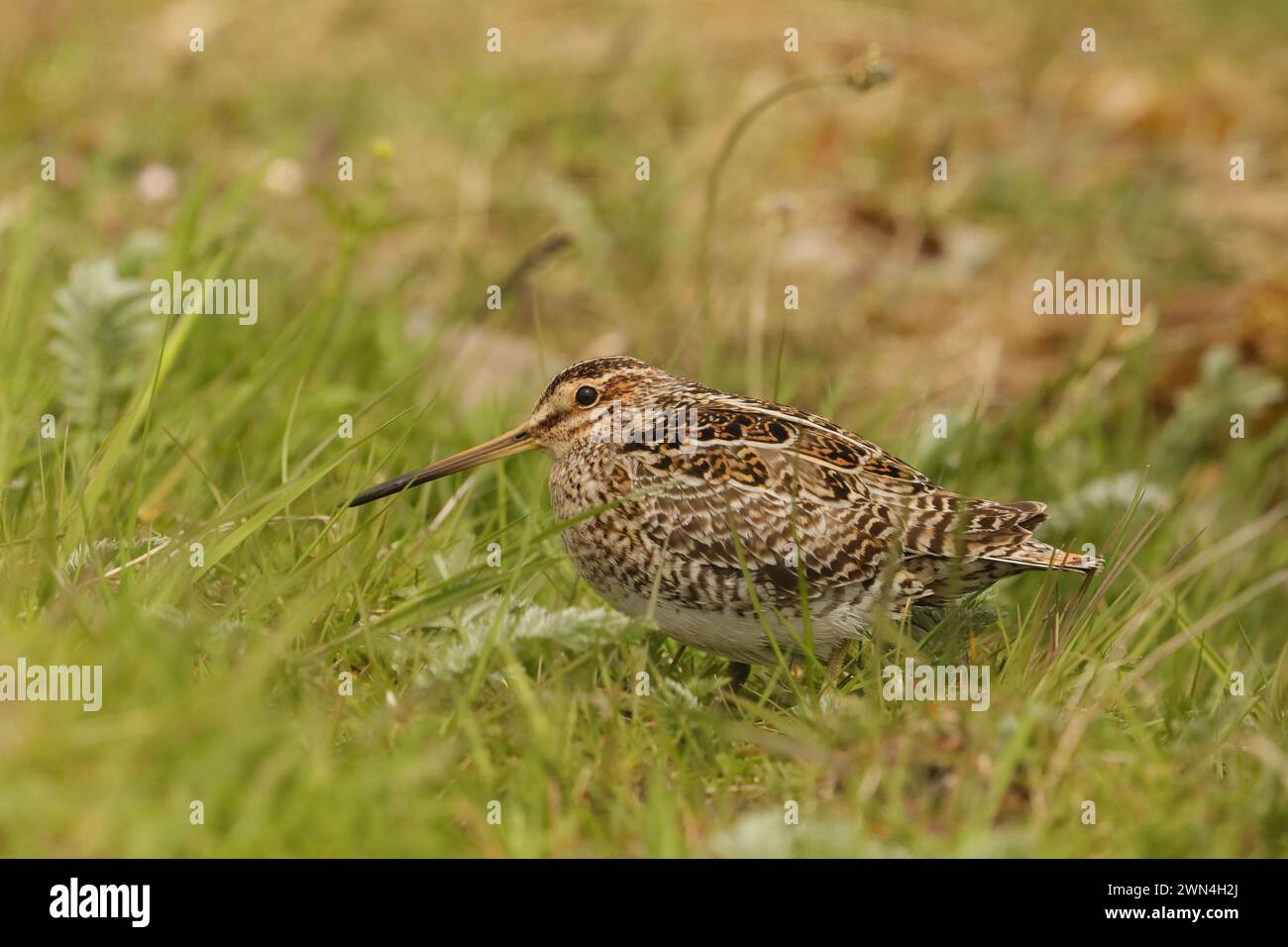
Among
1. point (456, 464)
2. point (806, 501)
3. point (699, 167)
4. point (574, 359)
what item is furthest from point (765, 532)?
point (699, 167)

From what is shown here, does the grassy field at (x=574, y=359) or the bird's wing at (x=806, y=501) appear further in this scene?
the bird's wing at (x=806, y=501)

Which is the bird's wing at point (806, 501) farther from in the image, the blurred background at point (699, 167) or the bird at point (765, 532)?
the blurred background at point (699, 167)

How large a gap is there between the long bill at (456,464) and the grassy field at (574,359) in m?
0.10

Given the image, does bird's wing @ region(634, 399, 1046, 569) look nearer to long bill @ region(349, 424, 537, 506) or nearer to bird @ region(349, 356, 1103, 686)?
bird @ region(349, 356, 1103, 686)

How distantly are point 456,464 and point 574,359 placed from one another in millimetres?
3389

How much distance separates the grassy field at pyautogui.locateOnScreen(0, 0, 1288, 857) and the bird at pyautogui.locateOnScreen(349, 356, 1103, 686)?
0.55 feet

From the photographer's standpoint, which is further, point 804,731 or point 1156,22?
point 1156,22

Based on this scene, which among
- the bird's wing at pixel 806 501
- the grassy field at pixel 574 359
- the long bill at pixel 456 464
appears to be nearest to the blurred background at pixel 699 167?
the grassy field at pixel 574 359

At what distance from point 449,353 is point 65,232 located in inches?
84.5

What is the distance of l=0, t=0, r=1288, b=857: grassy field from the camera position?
3.86 meters

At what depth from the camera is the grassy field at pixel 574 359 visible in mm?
3857

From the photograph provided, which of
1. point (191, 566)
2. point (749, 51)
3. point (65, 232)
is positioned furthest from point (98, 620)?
point (749, 51)

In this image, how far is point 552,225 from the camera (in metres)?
9.35
